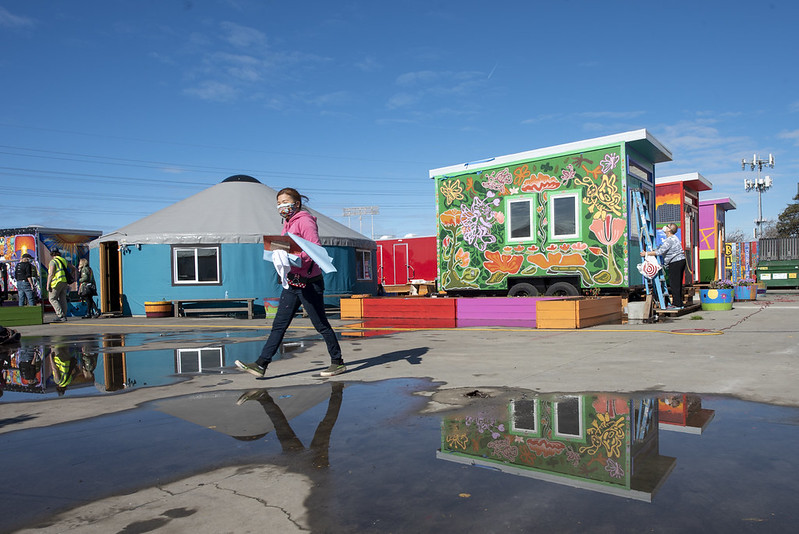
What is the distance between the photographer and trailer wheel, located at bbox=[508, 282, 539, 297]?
468 inches

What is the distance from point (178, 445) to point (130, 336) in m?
7.96

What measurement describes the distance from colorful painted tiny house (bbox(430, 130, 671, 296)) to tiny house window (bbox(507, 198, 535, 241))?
0.02 metres

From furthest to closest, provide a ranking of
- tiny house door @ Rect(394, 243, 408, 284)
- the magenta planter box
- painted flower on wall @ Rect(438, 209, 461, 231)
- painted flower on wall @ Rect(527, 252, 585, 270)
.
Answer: tiny house door @ Rect(394, 243, 408, 284) < painted flower on wall @ Rect(438, 209, 461, 231) < painted flower on wall @ Rect(527, 252, 585, 270) < the magenta planter box

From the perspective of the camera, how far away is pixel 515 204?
39.5 feet

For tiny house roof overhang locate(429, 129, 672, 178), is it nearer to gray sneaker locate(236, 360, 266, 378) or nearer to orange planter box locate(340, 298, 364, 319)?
orange planter box locate(340, 298, 364, 319)

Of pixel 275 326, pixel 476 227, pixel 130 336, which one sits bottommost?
pixel 130 336

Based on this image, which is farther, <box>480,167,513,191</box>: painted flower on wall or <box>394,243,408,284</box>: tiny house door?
<box>394,243,408,284</box>: tiny house door

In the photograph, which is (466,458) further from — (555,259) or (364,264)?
(364,264)

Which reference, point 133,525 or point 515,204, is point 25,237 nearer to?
point 515,204

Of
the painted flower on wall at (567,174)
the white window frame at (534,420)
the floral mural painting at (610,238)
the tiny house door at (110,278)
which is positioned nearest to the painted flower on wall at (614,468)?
the white window frame at (534,420)

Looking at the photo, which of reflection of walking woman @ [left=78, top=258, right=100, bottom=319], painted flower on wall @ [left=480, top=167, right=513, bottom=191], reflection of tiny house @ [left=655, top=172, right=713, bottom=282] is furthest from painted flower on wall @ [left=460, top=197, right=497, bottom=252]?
reflection of walking woman @ [left=78, top=258, right=100, bottom=319]

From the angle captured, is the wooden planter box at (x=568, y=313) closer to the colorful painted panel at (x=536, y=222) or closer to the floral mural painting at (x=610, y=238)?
the floral mural painting at (x=610, y=238)

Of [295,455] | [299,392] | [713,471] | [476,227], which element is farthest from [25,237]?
[713,471]

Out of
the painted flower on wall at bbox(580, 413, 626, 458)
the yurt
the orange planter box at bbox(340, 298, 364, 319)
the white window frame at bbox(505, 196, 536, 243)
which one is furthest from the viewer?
the yurt
